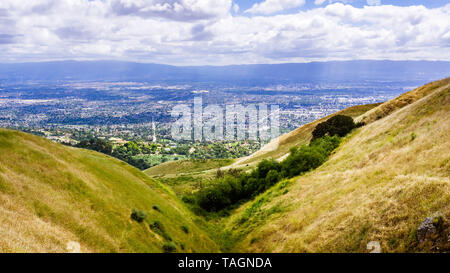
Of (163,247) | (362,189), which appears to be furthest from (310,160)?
(163,247)

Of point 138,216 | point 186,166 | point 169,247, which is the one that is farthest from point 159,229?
point 186,166

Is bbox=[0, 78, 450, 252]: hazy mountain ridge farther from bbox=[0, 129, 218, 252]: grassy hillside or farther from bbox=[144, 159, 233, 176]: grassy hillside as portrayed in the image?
bbox=[144, 159, 233, 176]: grassy hillside

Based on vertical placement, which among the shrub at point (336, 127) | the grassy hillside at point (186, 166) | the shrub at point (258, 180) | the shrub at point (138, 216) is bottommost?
the grassy hillside at point (186, 166)

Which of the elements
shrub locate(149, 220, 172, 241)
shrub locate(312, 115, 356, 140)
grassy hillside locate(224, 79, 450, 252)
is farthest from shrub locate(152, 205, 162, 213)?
shrub locate(312, 115, 356, 140)

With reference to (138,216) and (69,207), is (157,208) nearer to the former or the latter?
(138,216)

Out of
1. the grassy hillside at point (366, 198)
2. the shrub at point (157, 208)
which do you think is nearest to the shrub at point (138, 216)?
the shrub at point (157, 208)

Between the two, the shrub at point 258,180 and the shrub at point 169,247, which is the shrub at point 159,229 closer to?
the shrub at point 169,247
